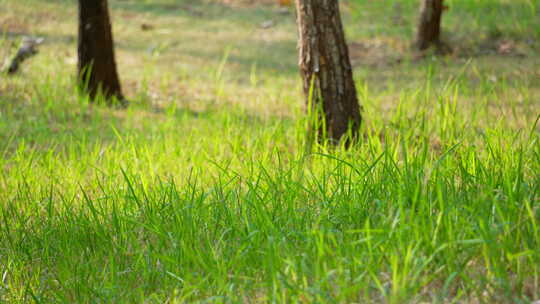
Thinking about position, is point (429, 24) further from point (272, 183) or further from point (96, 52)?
point (272, 183)

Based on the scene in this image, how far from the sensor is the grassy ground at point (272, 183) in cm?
201

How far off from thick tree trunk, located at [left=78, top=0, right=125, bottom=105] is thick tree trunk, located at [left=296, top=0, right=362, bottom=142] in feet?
7.43

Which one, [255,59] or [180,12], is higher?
[180,12]

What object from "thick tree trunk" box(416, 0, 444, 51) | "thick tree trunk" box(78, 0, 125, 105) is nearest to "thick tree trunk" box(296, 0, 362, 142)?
"thick tree trunk" box(78, 0, 125, 105)


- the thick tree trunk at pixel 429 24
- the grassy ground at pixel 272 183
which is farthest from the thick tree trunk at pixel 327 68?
the thick tree trunk at pixel 429 24

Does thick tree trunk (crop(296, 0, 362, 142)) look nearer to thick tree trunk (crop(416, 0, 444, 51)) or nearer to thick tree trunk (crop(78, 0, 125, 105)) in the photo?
thick tree trunk (crop(78, 0, 125, 105))

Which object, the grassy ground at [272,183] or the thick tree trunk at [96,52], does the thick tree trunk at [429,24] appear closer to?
the grassy ground at [272,183]

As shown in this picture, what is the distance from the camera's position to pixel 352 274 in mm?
Answer: 2014

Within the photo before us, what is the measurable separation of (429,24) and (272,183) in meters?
4.08

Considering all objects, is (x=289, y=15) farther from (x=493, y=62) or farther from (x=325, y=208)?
(x=325, y=208)

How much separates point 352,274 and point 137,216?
1.19 meters

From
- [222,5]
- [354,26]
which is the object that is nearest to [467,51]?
[354,26]

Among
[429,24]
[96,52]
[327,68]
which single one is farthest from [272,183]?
[429,24]

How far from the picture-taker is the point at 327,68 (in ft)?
12.5
